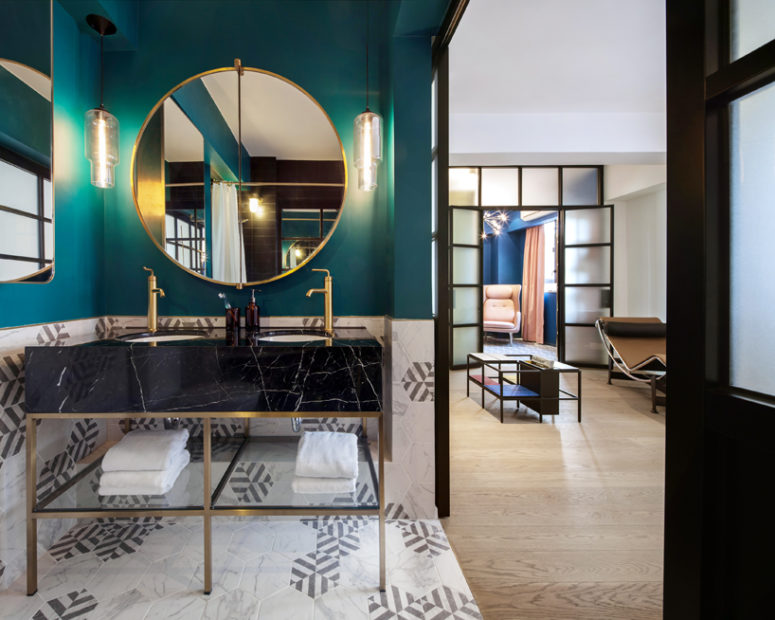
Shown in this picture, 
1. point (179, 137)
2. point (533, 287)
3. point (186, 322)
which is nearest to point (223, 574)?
point (186, 322)

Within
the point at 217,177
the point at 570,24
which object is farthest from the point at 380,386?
the point at 570,24

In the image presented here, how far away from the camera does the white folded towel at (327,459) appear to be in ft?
4.90

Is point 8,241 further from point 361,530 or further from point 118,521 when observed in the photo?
point 361,530

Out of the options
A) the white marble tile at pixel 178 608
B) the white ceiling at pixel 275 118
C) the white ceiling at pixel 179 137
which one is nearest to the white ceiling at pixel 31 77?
the white ceiling at pixel 179 137

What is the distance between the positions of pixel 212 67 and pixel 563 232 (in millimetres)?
4599

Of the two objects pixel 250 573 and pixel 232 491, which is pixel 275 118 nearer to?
pixel 232 491

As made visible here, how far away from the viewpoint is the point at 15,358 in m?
1.51

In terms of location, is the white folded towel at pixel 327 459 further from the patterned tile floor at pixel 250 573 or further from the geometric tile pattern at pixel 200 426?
the geometric tile pattern at pixel 200 426

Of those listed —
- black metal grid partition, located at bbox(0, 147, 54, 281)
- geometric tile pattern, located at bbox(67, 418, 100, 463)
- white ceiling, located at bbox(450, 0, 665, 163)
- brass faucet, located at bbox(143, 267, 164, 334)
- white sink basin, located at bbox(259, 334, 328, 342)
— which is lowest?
geometric tile pattern, located at bbox(67, 418, 100, 463)

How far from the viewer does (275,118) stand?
2043mm

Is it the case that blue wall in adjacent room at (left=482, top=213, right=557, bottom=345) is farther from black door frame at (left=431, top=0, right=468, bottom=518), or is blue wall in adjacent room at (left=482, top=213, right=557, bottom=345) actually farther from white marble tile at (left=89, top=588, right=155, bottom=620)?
white marble tile at (left=89, top=588, right=155, bottom=620)

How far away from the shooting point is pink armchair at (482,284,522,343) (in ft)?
24.1

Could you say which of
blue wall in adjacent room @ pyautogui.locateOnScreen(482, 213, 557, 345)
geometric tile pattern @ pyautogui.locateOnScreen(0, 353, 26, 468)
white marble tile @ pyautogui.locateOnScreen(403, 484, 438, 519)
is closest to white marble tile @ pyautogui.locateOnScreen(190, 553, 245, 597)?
white marble tile @ pyautogui.locateOnScreen(403, 484, 438, 519)

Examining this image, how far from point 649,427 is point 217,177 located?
3611 mm
